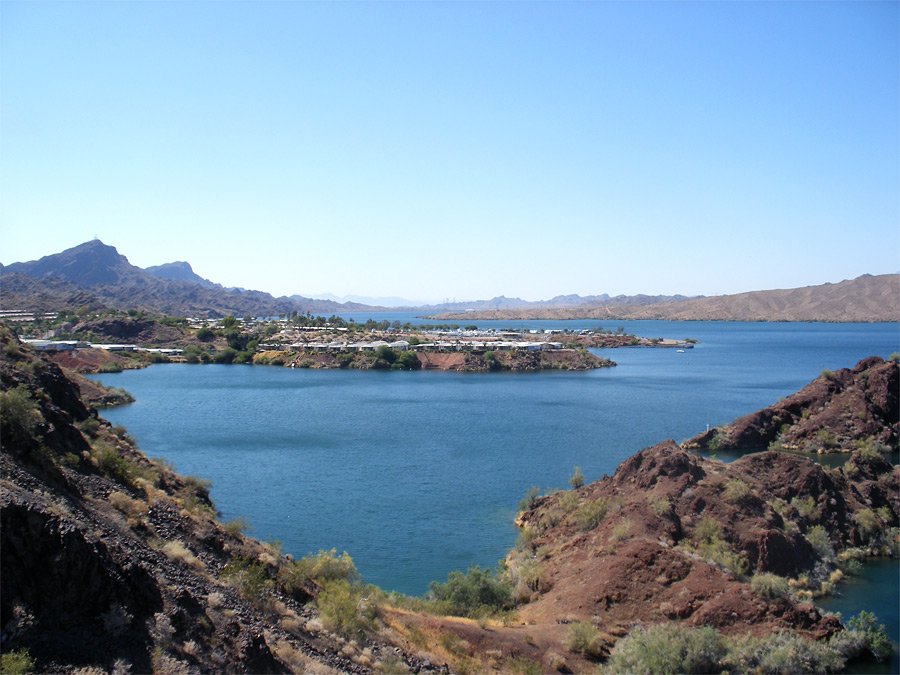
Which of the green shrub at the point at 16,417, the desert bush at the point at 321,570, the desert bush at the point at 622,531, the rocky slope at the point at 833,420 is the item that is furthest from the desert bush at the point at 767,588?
the rocky slope at the point at 833,420

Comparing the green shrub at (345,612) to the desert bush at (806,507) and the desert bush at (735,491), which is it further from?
the desert bush at (806,507)

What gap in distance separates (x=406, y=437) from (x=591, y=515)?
2881 cm

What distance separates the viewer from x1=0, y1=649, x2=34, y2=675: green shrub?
8.82 meters

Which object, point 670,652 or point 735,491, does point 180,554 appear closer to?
point 670,652

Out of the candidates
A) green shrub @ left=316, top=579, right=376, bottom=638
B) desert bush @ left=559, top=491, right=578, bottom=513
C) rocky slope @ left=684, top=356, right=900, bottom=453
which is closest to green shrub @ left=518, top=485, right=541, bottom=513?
desert bush @ left=559, top=491, right=578, bottom=513

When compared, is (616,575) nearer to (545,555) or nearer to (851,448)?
(545,555)

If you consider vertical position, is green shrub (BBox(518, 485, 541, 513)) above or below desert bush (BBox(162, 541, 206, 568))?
below

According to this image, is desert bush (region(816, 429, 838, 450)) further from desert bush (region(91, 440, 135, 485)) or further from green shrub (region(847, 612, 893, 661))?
desert bush (region(91, 440, 135, 485))

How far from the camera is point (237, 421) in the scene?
60.9m

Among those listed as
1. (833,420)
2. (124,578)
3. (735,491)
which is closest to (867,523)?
(735,491)

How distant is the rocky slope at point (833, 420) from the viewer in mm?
49250

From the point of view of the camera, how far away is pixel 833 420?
51094 mm

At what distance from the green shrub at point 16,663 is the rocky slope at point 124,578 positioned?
359 mm

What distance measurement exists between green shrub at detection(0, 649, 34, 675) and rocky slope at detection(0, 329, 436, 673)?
1.18 feet
